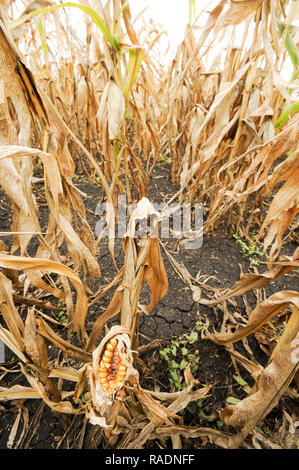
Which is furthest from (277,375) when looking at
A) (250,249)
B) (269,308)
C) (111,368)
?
(250,249)

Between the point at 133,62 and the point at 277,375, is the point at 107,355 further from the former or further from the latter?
the point at 133,62

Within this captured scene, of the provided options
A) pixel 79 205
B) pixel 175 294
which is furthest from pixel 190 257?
pixel 79 205

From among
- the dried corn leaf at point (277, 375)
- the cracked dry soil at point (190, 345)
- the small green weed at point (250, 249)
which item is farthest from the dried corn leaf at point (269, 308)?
the small green weed at point (250, 249)

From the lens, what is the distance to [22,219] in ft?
1.40

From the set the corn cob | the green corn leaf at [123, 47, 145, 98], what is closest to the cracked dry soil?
the corn cob

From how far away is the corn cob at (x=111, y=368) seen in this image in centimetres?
31

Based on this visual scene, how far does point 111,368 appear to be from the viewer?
33 cm

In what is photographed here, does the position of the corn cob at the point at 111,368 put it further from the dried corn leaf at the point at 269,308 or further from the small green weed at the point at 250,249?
Answer: the small green weed at the point at 250,249

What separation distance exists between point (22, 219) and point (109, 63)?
1.57 ft

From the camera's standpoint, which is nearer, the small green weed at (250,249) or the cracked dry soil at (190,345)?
the cracked dry soil at (190,345)

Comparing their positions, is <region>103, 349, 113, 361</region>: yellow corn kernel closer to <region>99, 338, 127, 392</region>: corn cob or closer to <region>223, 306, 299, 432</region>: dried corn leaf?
<region>99, 338, 127, 392</region>: corn cob

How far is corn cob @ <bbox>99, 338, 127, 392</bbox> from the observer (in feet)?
1.03
